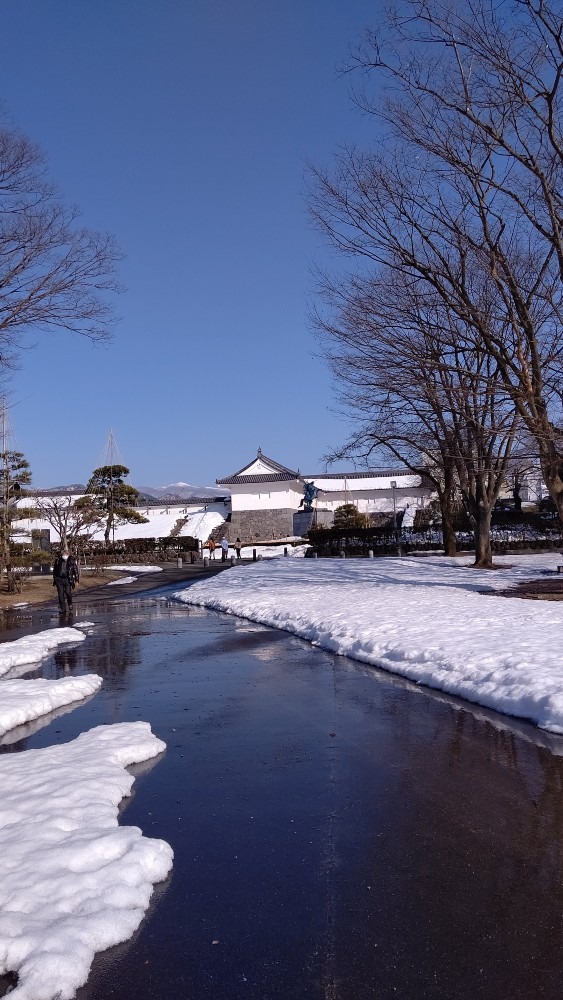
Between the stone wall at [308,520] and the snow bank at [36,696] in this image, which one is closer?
the snow bank at [36,696]

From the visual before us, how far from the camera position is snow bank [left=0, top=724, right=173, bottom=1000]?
9.89ft

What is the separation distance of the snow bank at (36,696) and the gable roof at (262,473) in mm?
51317

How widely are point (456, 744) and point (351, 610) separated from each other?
797cm

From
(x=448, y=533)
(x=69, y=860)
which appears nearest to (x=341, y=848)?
(x=69, y=860)

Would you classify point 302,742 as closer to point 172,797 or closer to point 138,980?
point 172,797

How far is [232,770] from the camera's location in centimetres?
555

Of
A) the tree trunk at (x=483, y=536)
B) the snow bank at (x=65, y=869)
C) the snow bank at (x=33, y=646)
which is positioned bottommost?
the snow bank at (x=65, y=869)

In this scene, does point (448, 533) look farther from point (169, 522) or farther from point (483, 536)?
point (169, 522)

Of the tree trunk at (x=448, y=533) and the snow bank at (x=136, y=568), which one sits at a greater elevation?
the tree trunk at (x=448, y=533)

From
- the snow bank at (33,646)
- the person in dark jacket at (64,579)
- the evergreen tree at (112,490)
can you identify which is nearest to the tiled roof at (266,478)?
the evergreen tree at (112,490)

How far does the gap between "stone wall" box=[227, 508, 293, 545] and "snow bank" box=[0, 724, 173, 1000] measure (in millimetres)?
52701

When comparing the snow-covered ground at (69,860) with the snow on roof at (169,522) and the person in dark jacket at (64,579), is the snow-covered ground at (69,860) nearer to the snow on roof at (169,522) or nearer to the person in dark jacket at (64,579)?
the person in dark jacket at (64,579)

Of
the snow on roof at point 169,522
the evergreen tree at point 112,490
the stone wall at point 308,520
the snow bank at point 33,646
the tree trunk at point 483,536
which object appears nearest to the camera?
the snow bank at point 33,646

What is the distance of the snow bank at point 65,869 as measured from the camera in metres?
3.02
